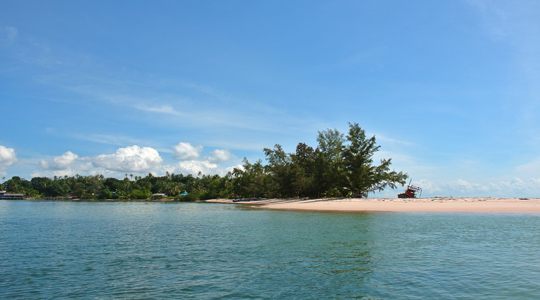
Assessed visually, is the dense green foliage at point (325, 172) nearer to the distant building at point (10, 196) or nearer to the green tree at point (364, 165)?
the green tree at point (364, 165)

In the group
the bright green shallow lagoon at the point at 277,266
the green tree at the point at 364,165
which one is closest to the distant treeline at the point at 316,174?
the green tree at the point at 364,165

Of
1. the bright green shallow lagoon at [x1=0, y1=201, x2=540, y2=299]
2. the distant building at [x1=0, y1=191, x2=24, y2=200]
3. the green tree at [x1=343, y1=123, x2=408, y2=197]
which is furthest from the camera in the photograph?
the distant building at [x1=0, y1=191, x2=24, y2=200]

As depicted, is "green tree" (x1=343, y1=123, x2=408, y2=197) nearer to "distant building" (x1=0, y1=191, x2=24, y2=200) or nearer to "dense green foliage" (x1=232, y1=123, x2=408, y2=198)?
"dense green foliage" (x1=232, y1=123, x2=408, y2=198)

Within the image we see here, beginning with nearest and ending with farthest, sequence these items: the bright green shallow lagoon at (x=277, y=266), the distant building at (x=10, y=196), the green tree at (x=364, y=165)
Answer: the bright green shallow lagoon at (x=277, y=266) → the green tree at (x=364, y=165) → the distant building at (x=10, y=196)

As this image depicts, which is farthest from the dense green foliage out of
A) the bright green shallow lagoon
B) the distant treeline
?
the bright green shallow lagoon

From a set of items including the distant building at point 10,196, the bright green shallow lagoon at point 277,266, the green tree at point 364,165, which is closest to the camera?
the bright green shallow lagoon at point 277,266

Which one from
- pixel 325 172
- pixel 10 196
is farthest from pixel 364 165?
pixel 10 196

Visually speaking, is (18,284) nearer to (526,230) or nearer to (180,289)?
(180,289)

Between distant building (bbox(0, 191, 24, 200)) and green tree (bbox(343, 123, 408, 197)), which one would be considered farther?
distant building (bbox(0, 191, 24, 200))

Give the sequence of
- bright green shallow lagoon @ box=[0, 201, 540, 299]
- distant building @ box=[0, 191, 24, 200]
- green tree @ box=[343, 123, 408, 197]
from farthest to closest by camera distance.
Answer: distant building @ box=[0, 191, 24, 200] → green tree @ box=[343, 123, 408, 197] → bright green shallow lagoon @ box=[0, 201, 540, 299]

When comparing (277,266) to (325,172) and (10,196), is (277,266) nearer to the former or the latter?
(325,172)

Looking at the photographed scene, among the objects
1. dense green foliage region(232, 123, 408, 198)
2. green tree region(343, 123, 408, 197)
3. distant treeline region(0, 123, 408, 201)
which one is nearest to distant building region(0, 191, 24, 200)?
distant treeline region(0, 123, 408, 201)

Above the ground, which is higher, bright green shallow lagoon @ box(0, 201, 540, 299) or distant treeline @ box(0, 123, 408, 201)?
distant treeline @ box(0, 123, 408, 201)

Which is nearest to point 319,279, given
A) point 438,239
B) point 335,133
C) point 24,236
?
point 438,239
